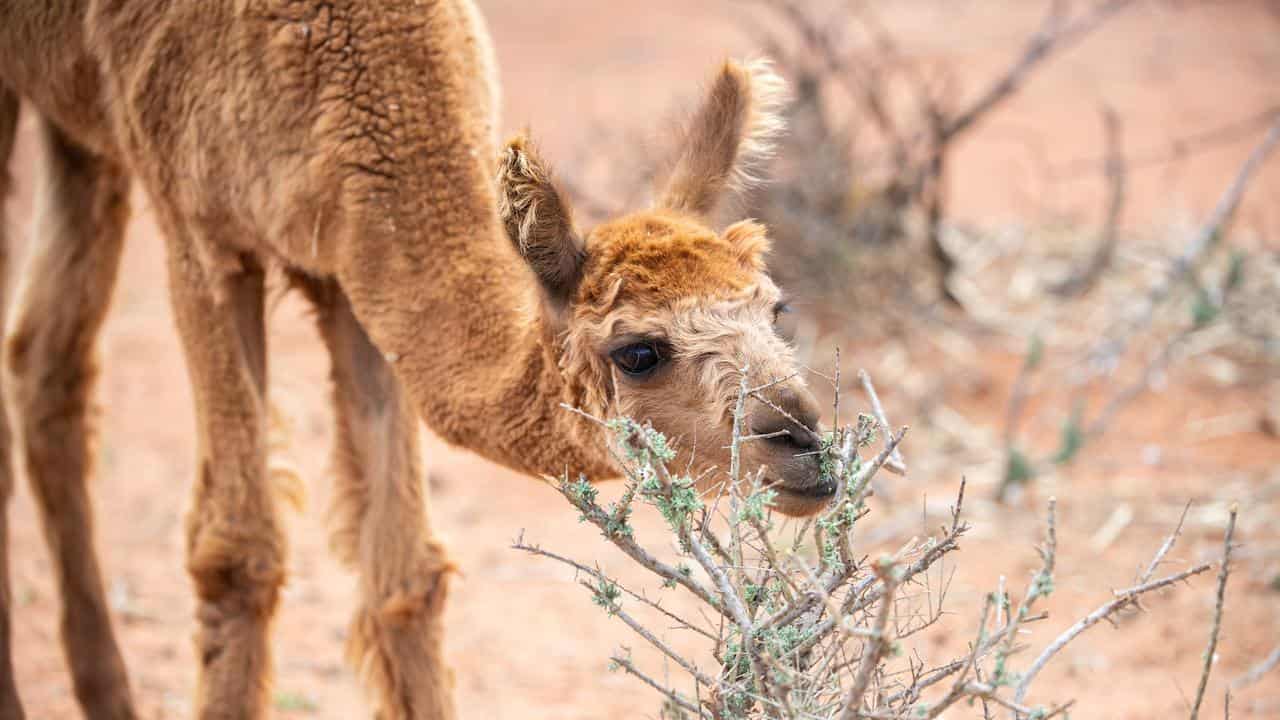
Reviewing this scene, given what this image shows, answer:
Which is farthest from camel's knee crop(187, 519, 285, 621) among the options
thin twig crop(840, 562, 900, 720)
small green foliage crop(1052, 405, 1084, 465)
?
small green foliage crop(1052, 405, 1084, 465)

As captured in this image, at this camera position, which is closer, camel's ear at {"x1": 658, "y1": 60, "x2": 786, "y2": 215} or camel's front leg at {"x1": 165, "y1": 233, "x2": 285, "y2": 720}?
camel's ear at {"x1": 658, "y1": 60, "x2": 786, "y2": 215}

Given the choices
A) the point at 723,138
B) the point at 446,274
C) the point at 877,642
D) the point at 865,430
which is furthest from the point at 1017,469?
the point at 877,642

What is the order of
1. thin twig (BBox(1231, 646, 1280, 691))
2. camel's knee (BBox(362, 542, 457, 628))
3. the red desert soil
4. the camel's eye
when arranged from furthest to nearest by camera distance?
the red desert soil < camel's knee (BBox(362, 542, 457, 628)) < thin twig (BBox(1231, 646, 1280, 691)) < the camel's eye

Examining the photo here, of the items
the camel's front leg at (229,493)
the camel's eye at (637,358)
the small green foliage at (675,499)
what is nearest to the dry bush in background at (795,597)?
the small green foliage at (675,499)

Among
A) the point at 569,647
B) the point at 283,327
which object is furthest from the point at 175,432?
the point at 569,647

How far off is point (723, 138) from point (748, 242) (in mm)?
461

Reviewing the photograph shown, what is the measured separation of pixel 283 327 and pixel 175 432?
211cm

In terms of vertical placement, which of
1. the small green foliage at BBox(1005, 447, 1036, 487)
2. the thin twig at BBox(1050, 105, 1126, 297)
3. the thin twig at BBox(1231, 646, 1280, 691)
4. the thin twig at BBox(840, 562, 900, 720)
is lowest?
the thin twig at BBox(840, 562, 900, 720)

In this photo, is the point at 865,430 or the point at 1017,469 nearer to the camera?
the point at 865,430

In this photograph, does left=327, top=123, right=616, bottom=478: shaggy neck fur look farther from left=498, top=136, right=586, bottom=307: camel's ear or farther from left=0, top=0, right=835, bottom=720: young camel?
left=498, top=136, right=586, bottom=307: camel's ear

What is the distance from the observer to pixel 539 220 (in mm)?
3326

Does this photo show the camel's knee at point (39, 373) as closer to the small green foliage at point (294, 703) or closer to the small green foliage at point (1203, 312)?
the small green foliage at point (294, 703)

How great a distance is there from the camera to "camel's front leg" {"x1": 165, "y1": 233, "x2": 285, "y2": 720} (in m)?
4.12

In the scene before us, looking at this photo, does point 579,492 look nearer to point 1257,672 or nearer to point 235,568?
point 235,568
